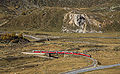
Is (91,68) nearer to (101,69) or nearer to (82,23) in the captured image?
(101,69)

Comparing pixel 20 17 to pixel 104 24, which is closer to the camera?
pixel 104 24

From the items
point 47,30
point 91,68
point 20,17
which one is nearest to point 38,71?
point 91,68

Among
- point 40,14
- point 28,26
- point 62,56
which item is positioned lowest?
point 62,56

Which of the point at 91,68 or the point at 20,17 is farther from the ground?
the point at 20,17

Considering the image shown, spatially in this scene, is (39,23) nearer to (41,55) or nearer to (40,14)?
(40,14)

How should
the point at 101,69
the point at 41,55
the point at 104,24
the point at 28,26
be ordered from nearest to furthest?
1. the point at 101,69
2. the point at 41,55
3. the point at 104,24
4. the point at 28,26

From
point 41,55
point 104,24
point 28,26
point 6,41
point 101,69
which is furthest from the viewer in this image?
point 28,26
